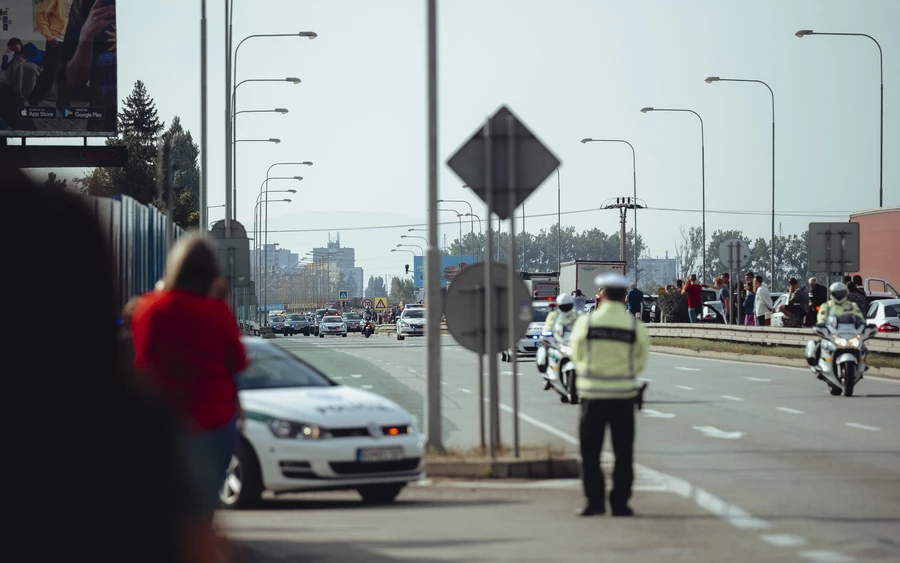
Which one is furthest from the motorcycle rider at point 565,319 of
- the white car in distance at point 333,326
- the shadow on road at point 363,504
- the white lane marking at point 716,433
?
the white car in distance at point 333,326

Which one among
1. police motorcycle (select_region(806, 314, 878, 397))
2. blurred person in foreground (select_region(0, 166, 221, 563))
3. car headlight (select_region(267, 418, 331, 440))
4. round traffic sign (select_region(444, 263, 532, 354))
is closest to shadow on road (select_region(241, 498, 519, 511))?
car headlight (select_region(267, 418, 331, 440))

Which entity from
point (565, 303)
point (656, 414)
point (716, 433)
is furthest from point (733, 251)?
point (716, 433)

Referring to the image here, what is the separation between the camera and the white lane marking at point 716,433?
16.5 metres

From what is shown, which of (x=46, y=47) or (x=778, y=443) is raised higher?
(x=46, y=47)

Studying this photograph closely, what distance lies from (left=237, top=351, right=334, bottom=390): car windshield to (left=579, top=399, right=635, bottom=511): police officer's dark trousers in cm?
272

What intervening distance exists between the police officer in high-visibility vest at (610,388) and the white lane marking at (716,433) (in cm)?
661

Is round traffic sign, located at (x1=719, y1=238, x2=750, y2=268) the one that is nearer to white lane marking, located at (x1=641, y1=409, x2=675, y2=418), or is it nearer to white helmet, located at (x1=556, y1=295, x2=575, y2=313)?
white helmet, located at (x1=556, y1=295, x2=575, y2=313)

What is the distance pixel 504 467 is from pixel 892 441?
18.1 ft

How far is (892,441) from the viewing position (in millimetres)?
15641

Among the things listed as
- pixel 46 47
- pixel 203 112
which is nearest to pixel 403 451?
pixel 203 112

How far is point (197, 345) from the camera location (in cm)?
625

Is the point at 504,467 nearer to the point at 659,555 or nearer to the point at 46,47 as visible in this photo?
the point at 659,555

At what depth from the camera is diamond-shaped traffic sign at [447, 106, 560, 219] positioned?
12.4 metres

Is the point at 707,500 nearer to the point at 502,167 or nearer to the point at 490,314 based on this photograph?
the point at 490,314
